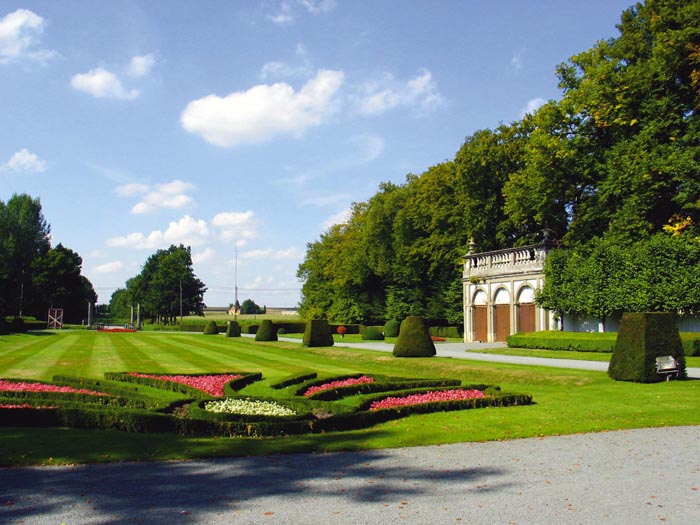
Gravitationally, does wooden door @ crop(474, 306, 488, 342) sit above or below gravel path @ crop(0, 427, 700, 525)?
above

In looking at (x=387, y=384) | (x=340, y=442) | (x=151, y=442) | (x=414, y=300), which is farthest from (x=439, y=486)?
(x=414, y=300)

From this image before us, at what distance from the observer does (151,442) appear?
9688mm

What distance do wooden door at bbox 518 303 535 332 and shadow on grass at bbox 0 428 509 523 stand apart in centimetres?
3380

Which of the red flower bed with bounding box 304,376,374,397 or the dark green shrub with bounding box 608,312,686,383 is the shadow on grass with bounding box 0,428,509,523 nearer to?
the red flower bed with bounding box 304,376,374,397

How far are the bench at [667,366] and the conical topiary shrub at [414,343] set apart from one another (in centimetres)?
1257

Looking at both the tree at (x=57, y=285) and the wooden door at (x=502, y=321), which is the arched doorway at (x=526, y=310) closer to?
the wooden door at (x=502, y=321)

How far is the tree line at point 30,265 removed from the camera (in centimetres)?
8944

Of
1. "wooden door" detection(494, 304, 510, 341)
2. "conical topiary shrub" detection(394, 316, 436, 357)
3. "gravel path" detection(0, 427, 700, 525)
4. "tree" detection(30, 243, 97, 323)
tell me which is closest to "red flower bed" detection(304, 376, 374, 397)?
"gravel path" detection(0, 427, 700, 525)

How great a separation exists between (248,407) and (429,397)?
485cm

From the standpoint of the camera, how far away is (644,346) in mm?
18375

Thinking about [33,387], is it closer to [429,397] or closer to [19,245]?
[429,397]

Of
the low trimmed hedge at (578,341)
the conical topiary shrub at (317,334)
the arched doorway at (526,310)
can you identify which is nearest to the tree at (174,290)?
the conical topiary shrub at (317,334)

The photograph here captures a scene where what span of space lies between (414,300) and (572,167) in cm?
2730

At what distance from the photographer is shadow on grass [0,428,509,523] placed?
6.38 metres
